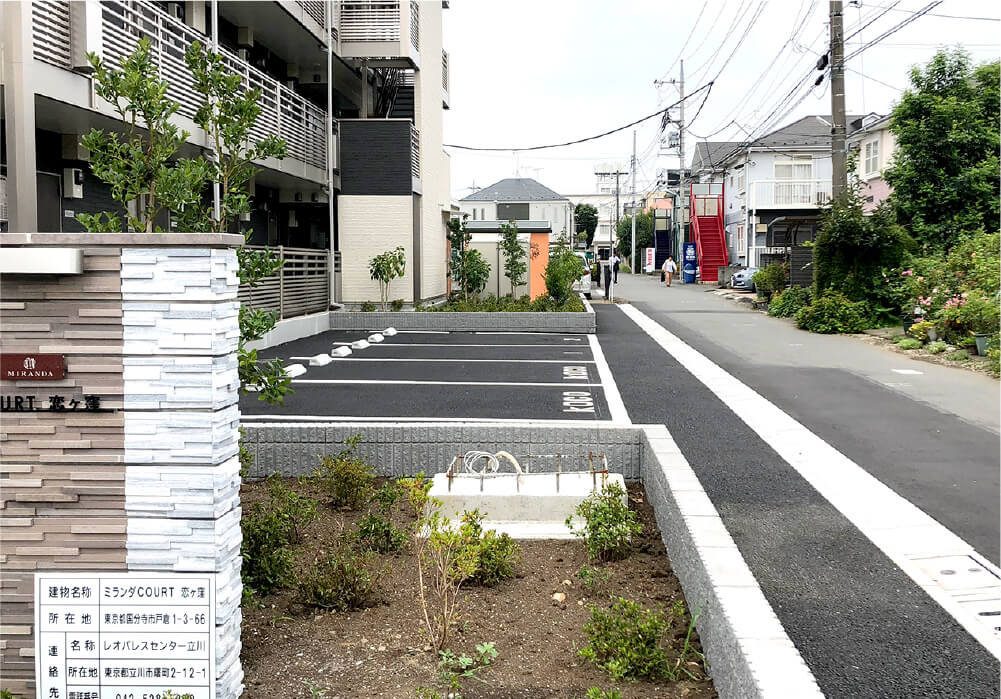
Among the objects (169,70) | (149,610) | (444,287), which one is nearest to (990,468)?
(149,610)

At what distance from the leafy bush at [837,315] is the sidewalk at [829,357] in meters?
0.37

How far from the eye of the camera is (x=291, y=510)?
546cm

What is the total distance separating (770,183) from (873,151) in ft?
27.2

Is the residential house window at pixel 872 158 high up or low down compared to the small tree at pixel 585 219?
down

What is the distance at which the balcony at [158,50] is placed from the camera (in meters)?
10.3

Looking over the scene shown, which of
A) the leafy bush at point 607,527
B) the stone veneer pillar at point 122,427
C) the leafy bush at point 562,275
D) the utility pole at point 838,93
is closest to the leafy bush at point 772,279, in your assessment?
the utility pole at point 838,93

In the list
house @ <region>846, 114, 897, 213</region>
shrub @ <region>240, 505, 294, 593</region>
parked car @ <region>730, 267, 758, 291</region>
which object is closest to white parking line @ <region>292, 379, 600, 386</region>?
shrub @ <region>240, 505, 294, 593</region>

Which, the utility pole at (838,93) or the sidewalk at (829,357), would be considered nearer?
the sidewalk at (829,357)

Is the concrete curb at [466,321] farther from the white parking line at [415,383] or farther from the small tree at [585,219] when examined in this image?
the small tree at [585,219]

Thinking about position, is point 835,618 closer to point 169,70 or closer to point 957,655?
point 957,655

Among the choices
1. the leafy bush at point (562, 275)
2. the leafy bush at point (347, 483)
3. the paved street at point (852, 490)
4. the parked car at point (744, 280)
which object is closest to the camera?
the paved street at point (852, 490)

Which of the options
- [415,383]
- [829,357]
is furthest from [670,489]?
[829,357]

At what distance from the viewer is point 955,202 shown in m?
22.9

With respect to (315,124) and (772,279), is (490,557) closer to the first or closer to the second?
(315,124)
